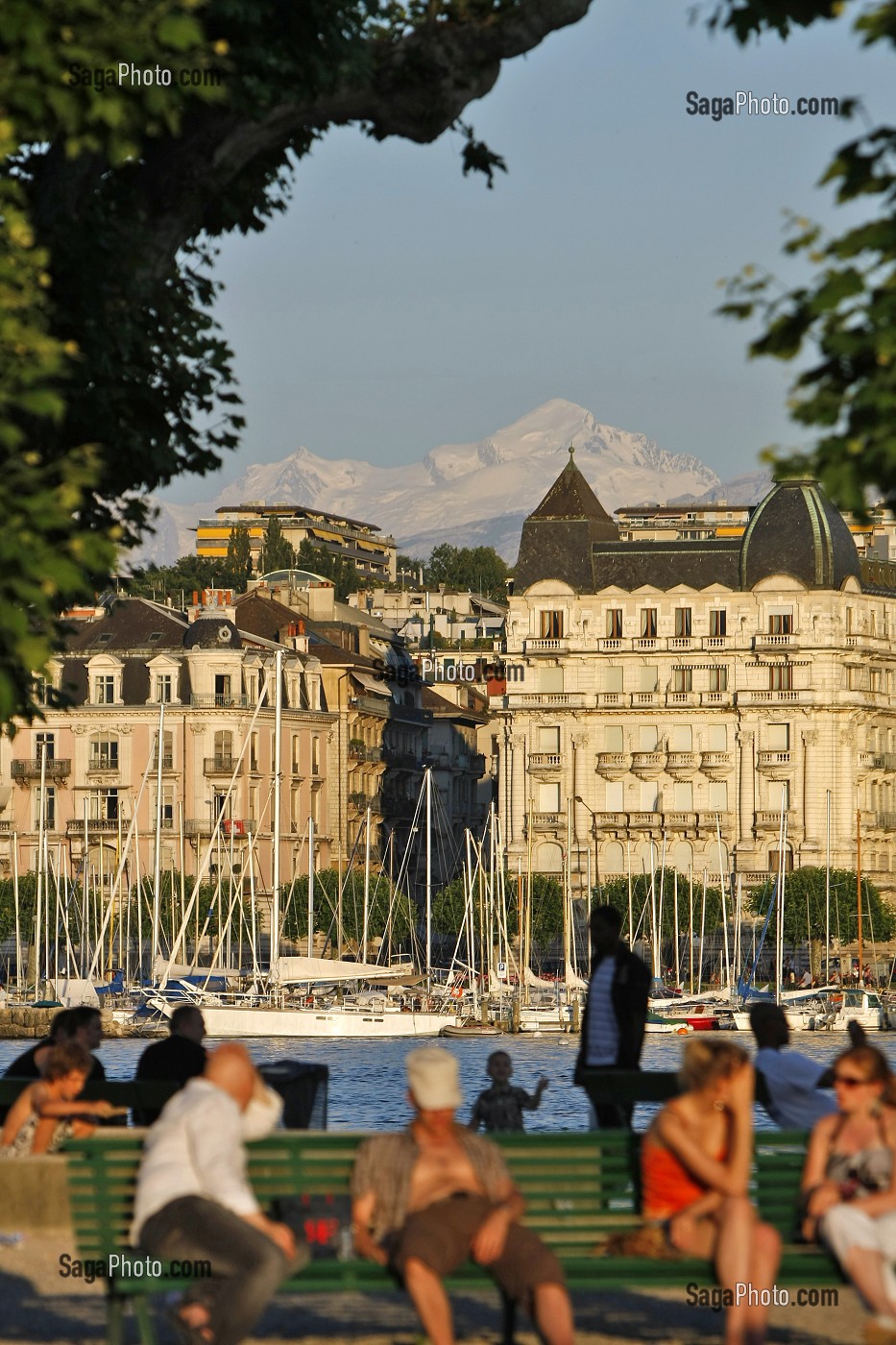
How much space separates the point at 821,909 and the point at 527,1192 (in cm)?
9003

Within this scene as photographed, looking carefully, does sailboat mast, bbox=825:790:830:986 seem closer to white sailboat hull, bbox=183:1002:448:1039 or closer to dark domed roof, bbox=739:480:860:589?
dark domed roof, bbox=739:480:860:589

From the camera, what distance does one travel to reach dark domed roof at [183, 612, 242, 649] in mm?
105294

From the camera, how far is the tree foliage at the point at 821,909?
3927 inches

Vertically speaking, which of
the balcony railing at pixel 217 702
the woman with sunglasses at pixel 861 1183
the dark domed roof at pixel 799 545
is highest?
the dark domed roof at pixel 799 545

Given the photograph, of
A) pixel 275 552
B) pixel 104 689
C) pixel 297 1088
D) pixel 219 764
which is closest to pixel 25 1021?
pixel 219 764

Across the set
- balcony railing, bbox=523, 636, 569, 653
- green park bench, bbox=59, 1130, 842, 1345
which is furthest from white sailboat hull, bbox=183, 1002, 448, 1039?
green park bench, bbox=59, 1130, 842, 1345

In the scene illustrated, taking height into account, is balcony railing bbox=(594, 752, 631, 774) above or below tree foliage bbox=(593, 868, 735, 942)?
above

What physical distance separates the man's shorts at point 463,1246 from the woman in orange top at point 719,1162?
0.59m

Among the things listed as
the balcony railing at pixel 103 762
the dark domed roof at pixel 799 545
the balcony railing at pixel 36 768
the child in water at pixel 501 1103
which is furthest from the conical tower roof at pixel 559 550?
the child in water at pixel 501 1103

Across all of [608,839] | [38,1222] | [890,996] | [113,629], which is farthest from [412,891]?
[38,1222]

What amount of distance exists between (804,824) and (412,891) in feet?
67.1

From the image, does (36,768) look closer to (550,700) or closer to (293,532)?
(550,700)

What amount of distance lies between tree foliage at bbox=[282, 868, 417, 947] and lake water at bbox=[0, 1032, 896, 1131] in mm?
18961

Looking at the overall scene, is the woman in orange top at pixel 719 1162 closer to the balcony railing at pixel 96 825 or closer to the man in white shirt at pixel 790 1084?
the man in white shirt at pixel 790 1084
